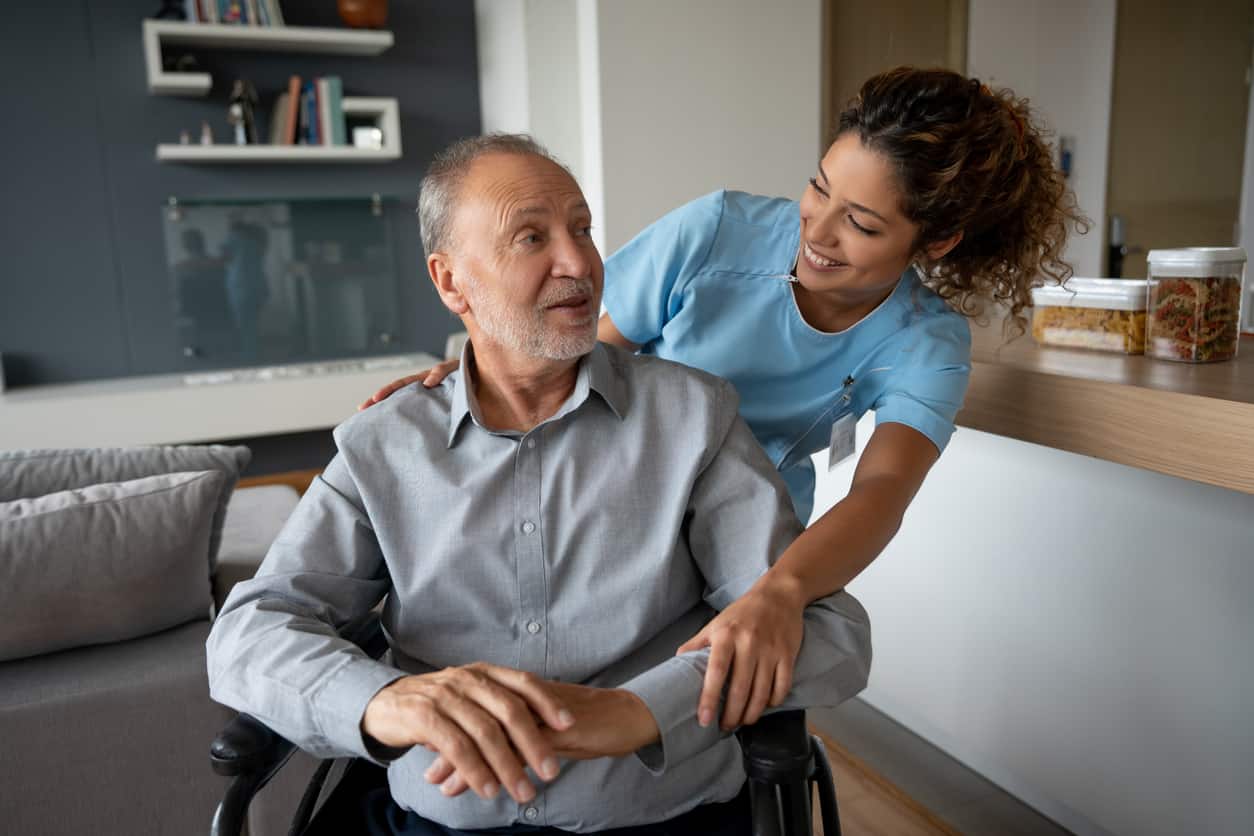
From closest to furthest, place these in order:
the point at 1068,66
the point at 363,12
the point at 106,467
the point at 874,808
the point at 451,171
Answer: the point at 451,171
the point at 106,467
the point at 874,808
the point at 363,12
the point at 1068,66

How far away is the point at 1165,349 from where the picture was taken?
162cm

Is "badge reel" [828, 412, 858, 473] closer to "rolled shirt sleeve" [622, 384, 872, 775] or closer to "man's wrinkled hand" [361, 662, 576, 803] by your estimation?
"rolled shirt sleeve" [622, 384, 872, 775]

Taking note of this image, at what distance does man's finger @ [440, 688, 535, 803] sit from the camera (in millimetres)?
911

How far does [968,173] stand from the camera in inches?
51.3

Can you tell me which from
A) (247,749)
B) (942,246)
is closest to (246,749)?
(247,749)

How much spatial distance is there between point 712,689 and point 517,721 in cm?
21

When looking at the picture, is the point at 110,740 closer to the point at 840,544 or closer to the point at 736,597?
the point at 736,597

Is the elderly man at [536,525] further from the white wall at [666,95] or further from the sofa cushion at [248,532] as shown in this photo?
the white wall at [666,95]

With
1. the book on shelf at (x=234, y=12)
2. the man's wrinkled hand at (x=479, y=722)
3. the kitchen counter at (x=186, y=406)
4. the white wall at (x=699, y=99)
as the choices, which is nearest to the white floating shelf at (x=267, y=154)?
the book on shelf at (x=234, y=12)

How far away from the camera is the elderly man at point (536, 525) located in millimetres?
1142

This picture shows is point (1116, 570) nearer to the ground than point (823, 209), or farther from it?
nearer to the ground

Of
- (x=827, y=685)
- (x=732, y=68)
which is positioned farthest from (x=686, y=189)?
(x=827, y=685)

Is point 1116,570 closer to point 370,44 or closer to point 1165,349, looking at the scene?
point 1165,349

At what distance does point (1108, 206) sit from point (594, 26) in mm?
3062
